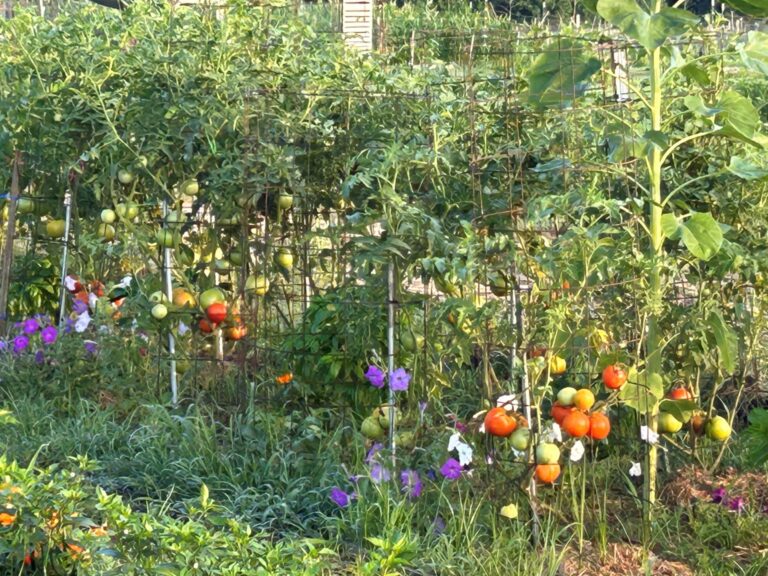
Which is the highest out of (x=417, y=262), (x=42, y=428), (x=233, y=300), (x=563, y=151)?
(x=563, y=151)

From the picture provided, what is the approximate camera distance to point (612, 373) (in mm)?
3643

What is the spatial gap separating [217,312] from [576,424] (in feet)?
5.95

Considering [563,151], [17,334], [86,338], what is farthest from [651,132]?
[17,334]

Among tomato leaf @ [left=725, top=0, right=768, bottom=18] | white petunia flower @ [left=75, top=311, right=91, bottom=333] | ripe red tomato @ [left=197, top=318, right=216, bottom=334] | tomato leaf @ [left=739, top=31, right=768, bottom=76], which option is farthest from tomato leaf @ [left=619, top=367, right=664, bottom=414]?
white petunia flower @ [left=75, top=311, right=91, bottom=333]

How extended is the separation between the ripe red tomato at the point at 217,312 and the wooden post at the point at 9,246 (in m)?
1.46

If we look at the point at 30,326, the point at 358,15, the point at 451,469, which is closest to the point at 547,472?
the point at 451,469

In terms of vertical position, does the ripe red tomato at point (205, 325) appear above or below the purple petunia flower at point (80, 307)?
above

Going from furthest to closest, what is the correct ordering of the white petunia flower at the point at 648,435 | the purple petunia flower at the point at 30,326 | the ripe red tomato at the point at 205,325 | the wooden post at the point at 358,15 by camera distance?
the wooden post at the point at 358,15
the purple petunia flower at the point at 30,326
the ripe red tomato at the point at 205,325
the white petunia flower at the point at 648,435

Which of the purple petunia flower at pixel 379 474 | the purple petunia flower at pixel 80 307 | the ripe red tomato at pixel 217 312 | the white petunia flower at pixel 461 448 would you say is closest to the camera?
the white petunia flower at pixel 461 448

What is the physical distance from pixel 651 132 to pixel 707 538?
1343 mm

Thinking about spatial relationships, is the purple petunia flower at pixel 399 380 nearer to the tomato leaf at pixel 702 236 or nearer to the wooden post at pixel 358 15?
the tomato leaf at pixel 702 236

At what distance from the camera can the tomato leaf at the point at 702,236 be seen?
3.57m

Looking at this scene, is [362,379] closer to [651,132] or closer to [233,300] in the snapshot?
[233,300]

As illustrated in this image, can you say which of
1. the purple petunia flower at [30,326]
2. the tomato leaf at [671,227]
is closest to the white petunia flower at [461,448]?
the tomato leaf at [671,227]
